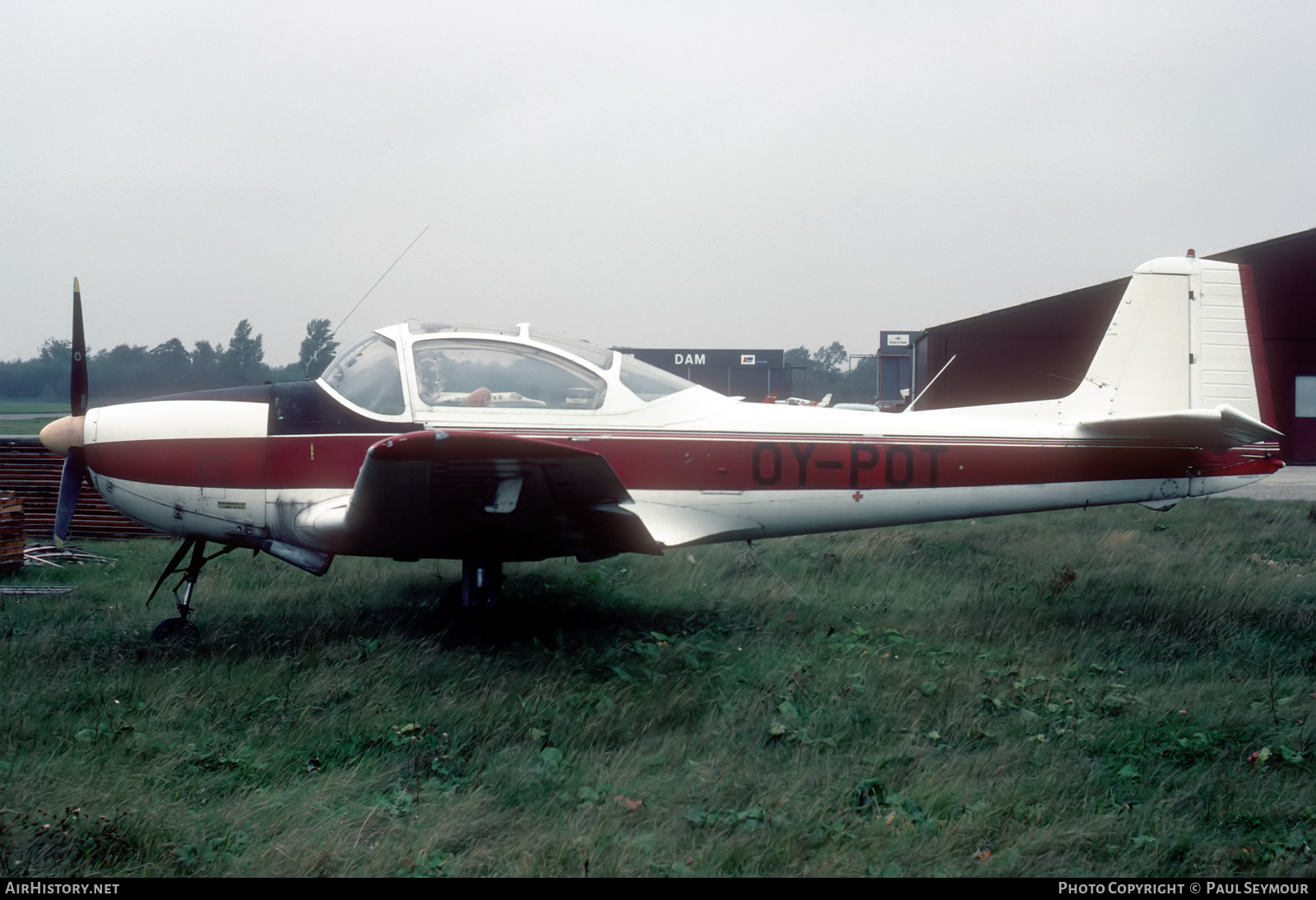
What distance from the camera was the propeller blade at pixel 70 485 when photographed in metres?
4.80

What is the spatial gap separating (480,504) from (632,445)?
108cm

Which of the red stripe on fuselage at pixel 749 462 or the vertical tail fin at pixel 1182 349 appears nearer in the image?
the red stripe on fuselage at pixel 749 462

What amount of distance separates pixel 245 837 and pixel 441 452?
170cm

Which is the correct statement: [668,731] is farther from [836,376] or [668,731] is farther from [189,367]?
[836,376]

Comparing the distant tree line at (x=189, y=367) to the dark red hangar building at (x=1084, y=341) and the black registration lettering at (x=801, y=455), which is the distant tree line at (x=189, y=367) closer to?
the black registration lettering at (x=801, y=455)

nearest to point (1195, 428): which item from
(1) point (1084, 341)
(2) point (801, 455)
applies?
(2) point (801, 455)

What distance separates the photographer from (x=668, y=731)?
11.5 feet

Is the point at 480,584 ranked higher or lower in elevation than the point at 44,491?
lower

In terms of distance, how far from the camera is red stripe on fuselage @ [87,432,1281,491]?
4641 mm

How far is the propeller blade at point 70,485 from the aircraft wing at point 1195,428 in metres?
6.43

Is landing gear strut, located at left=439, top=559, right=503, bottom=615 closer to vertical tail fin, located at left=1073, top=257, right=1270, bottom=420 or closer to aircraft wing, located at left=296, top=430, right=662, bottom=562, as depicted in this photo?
aircraft wing, located at left=296, top=430, right=662, bottom=562

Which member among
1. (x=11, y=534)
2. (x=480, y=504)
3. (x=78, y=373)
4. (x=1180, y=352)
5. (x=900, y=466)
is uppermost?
(x=1180, y=352)

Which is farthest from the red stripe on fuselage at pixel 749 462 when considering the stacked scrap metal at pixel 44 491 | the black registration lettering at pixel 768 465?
the stacked scrap metal at pixel 44 491
